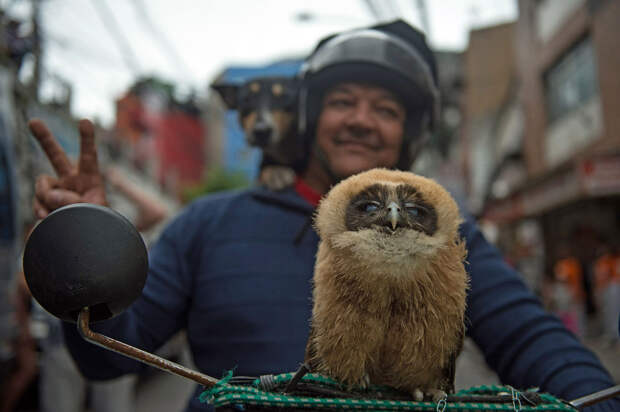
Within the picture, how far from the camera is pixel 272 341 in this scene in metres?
1.53

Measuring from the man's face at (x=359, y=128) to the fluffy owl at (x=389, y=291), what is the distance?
0.55 meters

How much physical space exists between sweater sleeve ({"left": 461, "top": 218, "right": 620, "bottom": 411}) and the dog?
0.82m

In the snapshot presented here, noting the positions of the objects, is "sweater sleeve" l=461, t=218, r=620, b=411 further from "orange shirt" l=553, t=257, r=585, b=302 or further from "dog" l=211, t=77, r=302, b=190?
"orange shirt" l=553, t=257, r=585, b=302

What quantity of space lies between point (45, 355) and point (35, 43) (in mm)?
5302

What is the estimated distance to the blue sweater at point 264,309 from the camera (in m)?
1.44

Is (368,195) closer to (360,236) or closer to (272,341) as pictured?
(360,236)

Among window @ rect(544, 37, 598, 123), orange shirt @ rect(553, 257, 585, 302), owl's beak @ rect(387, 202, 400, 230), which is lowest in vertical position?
orange shirt @ rect(553, 257, 585, 302)

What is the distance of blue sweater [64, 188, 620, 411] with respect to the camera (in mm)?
1444

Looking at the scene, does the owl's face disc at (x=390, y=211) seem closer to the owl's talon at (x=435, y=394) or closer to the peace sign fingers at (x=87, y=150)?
the owl's talon at (x=435, y=394)

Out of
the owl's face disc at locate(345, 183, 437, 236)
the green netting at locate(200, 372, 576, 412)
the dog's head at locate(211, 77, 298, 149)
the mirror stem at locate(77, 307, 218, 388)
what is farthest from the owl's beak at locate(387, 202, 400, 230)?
the dog's head at locate(211, 77, 298, 149)

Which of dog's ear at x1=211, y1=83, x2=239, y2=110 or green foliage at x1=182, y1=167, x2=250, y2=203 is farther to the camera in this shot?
green foliage at x1=182, y1=167, x2=250, y2=203

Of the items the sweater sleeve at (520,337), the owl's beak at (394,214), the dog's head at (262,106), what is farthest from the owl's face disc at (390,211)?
the dog's head at (262,106)

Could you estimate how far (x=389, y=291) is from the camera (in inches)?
39.4

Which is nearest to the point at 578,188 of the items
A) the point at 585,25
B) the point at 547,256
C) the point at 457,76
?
the point at 585,25
